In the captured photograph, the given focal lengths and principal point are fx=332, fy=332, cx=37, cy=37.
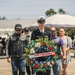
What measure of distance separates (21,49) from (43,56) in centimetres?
143

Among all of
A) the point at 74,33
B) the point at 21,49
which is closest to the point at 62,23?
the point at 21,49

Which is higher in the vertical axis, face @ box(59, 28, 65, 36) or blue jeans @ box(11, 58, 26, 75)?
face @ box(59, 28, 65, 36)

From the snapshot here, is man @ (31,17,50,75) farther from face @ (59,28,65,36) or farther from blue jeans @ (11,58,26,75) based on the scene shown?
face @ (59,28,65,36)

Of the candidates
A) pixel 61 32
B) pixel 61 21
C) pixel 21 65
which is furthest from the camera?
pixel 61 21

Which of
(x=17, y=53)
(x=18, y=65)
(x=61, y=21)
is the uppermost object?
(x=61, y=21)

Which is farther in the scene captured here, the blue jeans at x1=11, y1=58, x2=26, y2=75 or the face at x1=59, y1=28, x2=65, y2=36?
the face at x1=59, y1=28, x2=65, y2=36

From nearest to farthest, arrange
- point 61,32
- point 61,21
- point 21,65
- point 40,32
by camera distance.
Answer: point 40,32 → point 21,65 → point 61,32 → point 61,21

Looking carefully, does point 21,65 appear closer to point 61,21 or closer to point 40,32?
point 40,32

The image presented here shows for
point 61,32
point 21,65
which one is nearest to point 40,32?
point 21,65

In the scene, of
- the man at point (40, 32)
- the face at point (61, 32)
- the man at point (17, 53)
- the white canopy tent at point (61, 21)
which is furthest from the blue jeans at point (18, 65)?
the white canopy tent at point (61, 21)

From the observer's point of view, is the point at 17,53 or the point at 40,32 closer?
the point at 40,32

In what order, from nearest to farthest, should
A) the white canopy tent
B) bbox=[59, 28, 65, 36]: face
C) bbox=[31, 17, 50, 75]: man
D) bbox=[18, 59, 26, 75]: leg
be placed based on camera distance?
bbox=[31, 17, 50, 75]: man < bbox=[18, 59, 26, 75]: leg < bbox=[59, 28, 65, 36]: face < the white canopy tent

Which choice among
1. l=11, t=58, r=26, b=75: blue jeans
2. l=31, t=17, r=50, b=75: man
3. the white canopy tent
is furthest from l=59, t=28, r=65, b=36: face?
the white canopy tent

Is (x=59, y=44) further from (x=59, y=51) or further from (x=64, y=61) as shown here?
(x=64, y=61)
